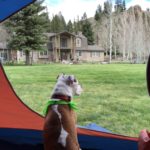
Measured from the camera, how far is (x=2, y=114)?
2604 millimetres

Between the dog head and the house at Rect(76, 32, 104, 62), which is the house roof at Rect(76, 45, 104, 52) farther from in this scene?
the dog head

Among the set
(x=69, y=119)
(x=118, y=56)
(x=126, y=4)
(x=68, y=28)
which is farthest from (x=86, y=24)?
(x=69, y=119)

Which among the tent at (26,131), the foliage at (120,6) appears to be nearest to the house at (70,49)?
the foliage at (120,6)

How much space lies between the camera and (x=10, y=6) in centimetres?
236

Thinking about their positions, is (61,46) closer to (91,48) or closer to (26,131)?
(91,48)

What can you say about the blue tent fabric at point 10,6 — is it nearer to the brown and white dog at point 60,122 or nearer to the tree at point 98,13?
the brown and white dog at point 60,122

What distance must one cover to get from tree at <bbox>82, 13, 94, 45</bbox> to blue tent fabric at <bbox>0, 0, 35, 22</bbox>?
3.43 ft

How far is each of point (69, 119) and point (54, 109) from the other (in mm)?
84

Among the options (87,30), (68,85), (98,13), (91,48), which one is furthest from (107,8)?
(68,85)

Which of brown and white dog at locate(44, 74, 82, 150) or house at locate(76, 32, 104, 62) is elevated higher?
house at locate(76, 32, 104, 62)

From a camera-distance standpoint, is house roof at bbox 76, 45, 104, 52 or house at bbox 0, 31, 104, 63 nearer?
house roof at bbox 76, 45, 104, 52

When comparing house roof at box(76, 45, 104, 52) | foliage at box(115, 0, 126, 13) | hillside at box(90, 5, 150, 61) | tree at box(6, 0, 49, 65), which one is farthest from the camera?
tree at box(6, 0, 49, 65)

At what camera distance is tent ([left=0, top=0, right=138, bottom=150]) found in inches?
91.9

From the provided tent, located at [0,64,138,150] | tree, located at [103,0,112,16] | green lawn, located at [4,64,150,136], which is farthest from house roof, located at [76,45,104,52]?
tent, located at [0,64,138,150]
